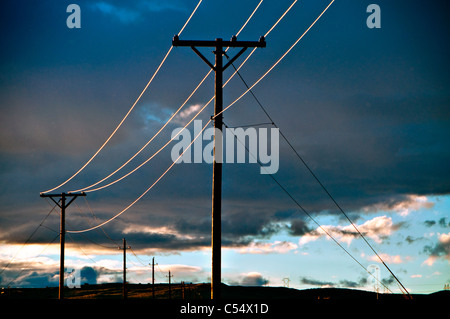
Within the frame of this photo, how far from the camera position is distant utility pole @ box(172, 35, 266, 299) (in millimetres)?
17141

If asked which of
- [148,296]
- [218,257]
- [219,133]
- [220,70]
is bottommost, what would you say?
[148,296]

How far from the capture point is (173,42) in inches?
754

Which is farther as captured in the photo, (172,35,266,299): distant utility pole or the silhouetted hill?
the silhouetted hill

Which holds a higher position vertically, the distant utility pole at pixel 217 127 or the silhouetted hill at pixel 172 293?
the distant utility pole at pixel 217 127

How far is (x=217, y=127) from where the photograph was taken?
1817 cm

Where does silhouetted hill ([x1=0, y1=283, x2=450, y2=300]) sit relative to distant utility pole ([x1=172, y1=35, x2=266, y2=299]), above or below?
below

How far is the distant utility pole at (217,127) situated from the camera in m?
17.1

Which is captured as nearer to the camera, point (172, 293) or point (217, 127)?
point (217, 127)

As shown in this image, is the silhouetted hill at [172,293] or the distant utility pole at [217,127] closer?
the distant utility pole at [217,127]

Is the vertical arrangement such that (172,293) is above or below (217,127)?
below
